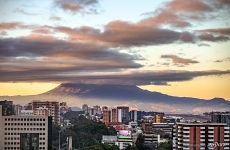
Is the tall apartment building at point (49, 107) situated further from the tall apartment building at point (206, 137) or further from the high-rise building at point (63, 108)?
the tall apartment building at point (206, 137)

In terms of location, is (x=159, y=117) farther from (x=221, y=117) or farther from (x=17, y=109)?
(x=17, y=109)

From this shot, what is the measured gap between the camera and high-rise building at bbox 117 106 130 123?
3.98 m

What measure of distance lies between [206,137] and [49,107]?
134 centimetres

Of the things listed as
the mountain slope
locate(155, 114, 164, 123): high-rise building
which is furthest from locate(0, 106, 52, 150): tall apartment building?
locate(155, 114, 164, 123): high-rise building

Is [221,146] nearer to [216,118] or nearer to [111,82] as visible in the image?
[216,118]

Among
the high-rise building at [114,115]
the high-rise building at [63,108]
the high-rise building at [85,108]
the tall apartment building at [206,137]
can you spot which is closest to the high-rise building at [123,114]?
the high-rise building at [114,115]

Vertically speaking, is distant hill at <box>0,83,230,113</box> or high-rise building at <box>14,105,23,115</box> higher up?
distant hill at <box>0,83,230,113</box>

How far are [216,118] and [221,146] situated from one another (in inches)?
9.1

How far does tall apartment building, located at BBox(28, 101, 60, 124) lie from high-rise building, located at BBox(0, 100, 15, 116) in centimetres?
A: 17

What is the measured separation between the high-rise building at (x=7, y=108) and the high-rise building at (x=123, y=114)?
882 millimetres

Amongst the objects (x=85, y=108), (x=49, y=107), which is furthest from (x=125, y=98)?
(x=49, y=107)

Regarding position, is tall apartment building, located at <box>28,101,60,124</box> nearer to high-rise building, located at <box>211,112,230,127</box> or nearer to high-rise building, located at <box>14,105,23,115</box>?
high-rise building, located at <box>14,105,23,115</box>

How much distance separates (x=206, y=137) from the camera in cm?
358

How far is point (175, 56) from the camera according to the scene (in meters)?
3.67
